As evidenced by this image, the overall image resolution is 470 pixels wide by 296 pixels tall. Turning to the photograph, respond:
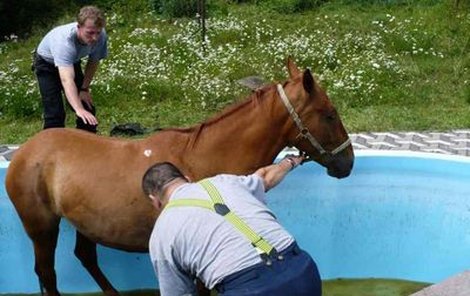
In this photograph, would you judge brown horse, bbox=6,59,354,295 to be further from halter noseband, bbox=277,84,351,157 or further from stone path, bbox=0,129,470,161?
stone path, bbox=0,129,470,161

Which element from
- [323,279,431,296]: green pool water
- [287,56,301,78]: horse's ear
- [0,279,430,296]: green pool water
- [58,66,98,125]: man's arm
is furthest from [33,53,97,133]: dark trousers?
[323,279,431,296]: green pool water

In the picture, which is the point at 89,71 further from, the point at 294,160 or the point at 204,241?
the point at 204,241

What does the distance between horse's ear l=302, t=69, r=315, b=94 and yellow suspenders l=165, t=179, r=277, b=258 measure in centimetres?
124

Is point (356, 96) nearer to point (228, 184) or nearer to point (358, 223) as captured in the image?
point (358, 223)

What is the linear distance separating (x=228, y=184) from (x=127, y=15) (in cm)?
1171

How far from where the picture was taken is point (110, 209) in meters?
4.67

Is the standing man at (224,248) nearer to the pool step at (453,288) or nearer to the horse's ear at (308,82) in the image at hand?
the horse's ear at (308,82)

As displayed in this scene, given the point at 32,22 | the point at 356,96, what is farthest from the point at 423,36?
the point at 32,22

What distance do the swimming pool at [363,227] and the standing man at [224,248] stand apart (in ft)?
8.91

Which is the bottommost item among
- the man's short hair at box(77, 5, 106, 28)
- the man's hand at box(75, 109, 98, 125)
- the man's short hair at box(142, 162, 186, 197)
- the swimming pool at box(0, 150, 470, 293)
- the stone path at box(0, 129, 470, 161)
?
the stone path at box(0, 129, 470, 161)

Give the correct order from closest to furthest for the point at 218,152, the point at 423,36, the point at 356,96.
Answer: the point at 218,152, the point at 356,96, the point at 423,36

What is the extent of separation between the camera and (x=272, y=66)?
37.4 feet

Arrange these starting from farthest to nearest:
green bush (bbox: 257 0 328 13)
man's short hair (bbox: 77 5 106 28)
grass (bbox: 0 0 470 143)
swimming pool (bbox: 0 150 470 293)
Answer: green bush (bbox: 257 0 328 13), grass (bbox: 0 0 470 143), swimming pool (bbox: 0 150 470 293), man's short hair (bbox: 77 5 106 28)

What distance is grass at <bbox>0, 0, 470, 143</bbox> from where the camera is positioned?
397 inches
